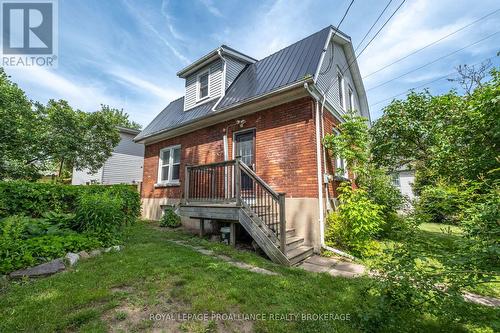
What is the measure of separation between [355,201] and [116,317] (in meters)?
5.44

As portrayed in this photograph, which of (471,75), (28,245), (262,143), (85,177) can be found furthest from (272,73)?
(85,177)

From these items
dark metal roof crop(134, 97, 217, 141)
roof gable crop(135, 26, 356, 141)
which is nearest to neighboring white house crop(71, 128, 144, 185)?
dark metal roof crop(134, 97, 217, 141)

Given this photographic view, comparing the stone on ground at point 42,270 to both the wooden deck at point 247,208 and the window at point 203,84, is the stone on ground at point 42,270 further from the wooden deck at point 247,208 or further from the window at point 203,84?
the window at point 203,84

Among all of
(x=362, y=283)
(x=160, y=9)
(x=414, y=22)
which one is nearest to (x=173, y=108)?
(x=160, y=9)

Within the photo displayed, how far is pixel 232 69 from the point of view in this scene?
936cm

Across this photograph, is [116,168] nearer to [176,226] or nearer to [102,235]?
[176,226]

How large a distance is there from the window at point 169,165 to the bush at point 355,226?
6740 mm

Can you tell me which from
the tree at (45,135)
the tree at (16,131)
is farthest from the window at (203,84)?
the tree at (16,131)

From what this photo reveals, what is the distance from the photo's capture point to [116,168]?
1752 cm

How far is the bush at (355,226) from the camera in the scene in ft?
17.6

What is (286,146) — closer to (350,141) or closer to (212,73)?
(350,141)

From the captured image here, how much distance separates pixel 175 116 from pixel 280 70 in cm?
560

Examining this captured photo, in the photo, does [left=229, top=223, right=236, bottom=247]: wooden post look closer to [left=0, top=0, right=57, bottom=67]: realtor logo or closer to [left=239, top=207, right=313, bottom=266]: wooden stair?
[left=239, top=207, right=313, bottom=266]: wooden stair

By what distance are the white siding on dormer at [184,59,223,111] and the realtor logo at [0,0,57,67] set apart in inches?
184
